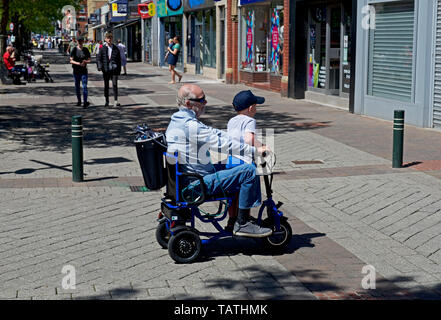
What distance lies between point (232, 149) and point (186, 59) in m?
30.8

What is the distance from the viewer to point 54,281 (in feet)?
17.7

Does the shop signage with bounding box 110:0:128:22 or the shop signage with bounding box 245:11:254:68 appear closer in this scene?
the shop signage with bounding box 245:11:254:68

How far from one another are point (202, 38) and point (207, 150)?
27.8 meters

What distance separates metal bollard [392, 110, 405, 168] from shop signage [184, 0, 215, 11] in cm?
2124

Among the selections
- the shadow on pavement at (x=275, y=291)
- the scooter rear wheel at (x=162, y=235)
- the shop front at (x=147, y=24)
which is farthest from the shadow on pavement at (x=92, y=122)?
the shop front at (x=147, y=24)

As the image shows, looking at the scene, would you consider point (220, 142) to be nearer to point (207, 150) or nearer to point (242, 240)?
point (207, 150)

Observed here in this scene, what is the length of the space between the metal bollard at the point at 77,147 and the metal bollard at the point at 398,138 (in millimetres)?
4317

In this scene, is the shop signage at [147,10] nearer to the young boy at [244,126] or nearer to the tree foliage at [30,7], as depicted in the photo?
the tree foliage at [30,7]

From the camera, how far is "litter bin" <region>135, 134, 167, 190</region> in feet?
19.0

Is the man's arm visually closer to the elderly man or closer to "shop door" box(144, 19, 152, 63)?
the elderly man

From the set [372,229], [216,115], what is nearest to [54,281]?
[372,229]

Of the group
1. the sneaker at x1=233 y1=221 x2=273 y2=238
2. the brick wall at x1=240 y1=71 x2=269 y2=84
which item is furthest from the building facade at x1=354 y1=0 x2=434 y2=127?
the sneaker at x1=233 y1=221 x2=273 y2=238

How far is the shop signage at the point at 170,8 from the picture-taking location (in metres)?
36.4
